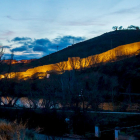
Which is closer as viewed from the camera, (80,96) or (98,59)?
(80,96)

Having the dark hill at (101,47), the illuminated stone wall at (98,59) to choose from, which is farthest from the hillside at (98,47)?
the illuminated stone wall at (98,59)

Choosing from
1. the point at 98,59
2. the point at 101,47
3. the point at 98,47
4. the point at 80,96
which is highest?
the point at 98,47

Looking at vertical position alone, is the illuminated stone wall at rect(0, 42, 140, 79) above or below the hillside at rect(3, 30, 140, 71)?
below

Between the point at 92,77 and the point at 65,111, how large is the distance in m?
12.8

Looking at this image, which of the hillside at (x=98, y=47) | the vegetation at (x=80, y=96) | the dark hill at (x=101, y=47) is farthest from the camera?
the dark hill at (x=101, y=47)

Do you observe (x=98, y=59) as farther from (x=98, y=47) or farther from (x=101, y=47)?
(x=98, y=47)

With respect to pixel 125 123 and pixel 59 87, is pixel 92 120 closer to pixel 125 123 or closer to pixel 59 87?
pixel 125 123

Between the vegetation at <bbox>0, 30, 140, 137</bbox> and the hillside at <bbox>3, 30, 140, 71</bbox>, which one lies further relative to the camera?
the hillside at <bbox>3, 30, 140, 71</bbox>

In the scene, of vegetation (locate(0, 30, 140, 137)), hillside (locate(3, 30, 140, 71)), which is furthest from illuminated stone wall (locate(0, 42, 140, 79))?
hillside (locate(3, 30, 140, 71))

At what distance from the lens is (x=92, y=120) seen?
46.3ft

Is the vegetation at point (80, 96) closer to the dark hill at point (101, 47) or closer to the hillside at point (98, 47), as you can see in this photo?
the hillside at point (98, 47)

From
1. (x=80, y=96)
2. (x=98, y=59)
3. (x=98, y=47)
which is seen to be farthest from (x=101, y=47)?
(x=80, y=96)

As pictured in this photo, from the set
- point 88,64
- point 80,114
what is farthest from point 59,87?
point 88,64

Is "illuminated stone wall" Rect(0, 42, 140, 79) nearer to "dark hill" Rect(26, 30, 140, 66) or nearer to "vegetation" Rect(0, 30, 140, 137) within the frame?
"vegetation" Rect(0, 30, 140, 137)
